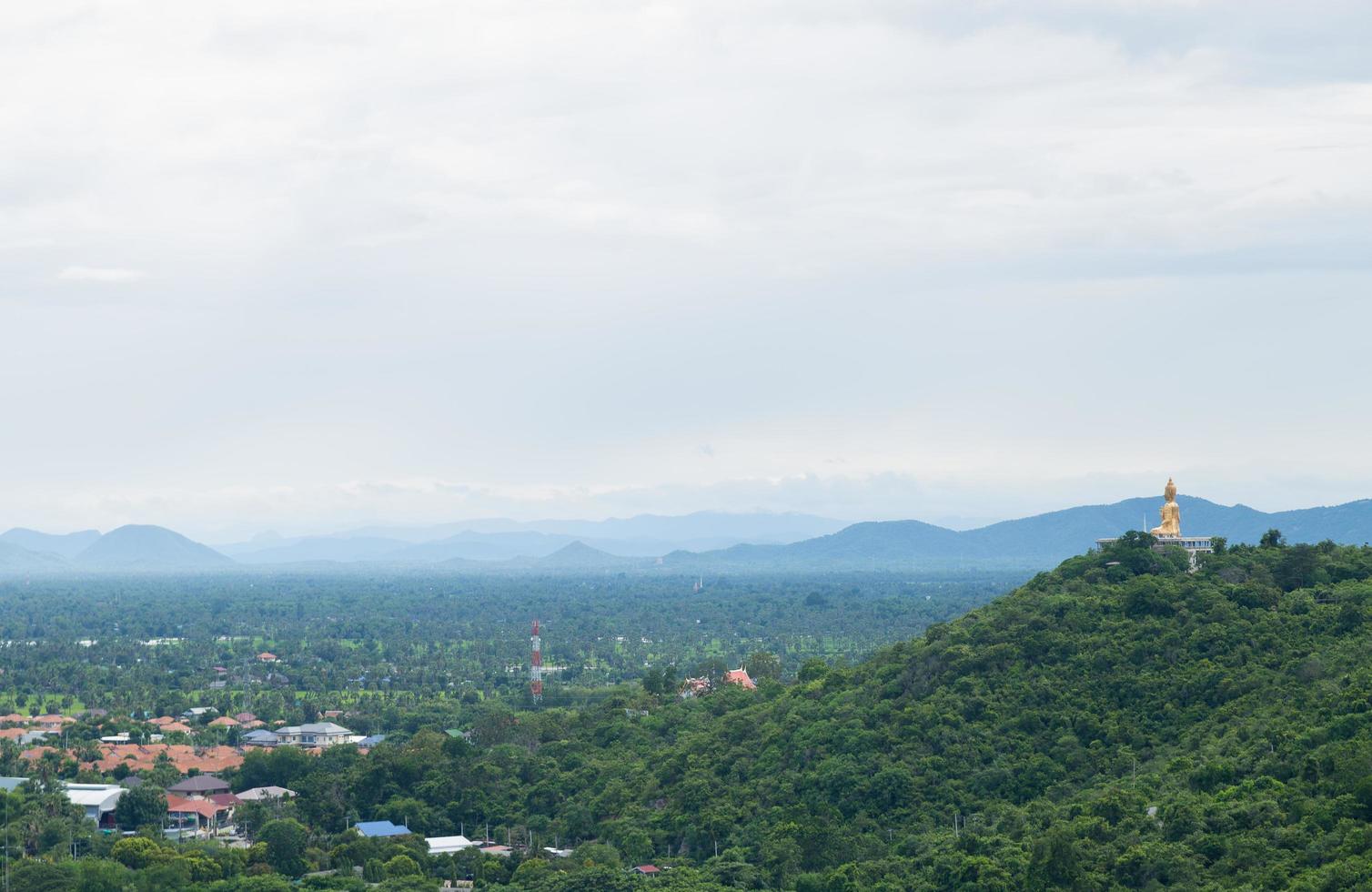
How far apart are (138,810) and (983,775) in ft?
107

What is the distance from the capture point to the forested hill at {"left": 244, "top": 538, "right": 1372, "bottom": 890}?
3972cm

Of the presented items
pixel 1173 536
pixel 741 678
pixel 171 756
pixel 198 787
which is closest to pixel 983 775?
pixel 1173 536

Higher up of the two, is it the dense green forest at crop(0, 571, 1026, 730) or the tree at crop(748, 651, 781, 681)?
the tree at crop(748, 651, 781, 681)

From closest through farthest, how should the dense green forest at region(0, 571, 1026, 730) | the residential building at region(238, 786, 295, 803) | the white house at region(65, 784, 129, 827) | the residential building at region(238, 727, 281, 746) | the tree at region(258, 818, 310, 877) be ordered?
the tree at region(258, 818, 310, 877) < the white house at region(65, 784, 129, 827) < the residential building at region(238, 786, 295, 803) < the residential building at region(238, 727, 281, 746) < the dense green forest at region(0, 571, 1026, 730)

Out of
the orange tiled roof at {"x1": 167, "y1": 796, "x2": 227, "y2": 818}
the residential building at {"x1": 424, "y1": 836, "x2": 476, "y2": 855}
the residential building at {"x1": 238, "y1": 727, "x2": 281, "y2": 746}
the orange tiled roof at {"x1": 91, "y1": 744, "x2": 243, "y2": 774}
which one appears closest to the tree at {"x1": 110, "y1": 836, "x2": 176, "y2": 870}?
the residential building at {"x1": 424, "y1": 836, "x2": 476, "y2": 855}

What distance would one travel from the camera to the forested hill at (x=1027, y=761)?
39.7 metres

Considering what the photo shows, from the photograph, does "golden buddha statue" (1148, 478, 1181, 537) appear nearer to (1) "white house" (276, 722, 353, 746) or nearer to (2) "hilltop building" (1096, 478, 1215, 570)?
(2) "hilltop building" (1096, 478, 1215, 570)

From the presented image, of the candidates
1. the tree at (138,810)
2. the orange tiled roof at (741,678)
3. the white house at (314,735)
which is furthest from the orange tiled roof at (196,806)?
the orange tiled roof at (741,678)

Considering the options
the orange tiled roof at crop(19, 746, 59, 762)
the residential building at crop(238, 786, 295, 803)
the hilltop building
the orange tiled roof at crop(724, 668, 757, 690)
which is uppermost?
the hilltop building

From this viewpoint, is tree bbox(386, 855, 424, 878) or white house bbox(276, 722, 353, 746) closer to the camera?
tree bbox(386, 855, 424, 878)

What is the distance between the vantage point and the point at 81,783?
216 feet

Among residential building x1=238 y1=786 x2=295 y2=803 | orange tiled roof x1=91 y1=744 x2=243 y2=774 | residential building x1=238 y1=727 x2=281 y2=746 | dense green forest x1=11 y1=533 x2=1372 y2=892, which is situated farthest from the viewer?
residential building x1=238 y1=727 x2=281 y2=746

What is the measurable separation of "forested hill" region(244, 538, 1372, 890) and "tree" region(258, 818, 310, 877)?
6302mm

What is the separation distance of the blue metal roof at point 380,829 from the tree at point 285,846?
3.19 metres
